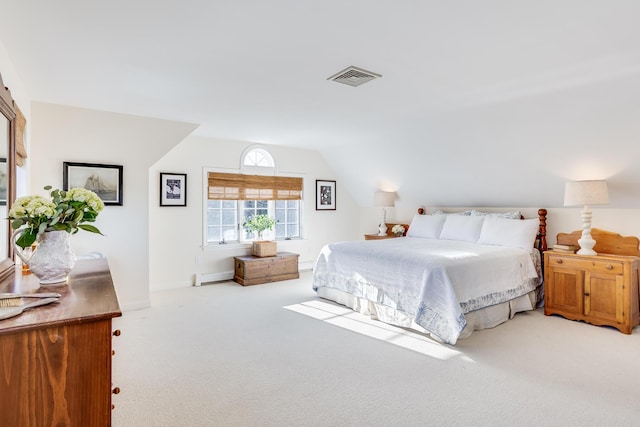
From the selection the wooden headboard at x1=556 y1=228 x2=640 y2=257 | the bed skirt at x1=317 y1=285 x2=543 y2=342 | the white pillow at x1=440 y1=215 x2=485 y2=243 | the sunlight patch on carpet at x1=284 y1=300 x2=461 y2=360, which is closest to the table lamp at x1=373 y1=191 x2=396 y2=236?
the white pillow at x1=440 y1=215 x2=485 y2=243

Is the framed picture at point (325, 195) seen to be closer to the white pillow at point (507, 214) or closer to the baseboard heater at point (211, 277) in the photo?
the baseboard heater at point (211, 277)

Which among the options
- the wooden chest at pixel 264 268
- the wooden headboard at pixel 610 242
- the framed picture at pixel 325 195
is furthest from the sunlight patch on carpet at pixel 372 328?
the framed picture at pixel 325 195

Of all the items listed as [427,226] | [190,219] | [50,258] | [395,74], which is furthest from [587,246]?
[190,219]

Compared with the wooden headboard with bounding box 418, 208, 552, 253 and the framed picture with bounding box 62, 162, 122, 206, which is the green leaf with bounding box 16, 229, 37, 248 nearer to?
the framed picture with bounding box 62, 162, 122, 206

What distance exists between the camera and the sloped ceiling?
2070 mm

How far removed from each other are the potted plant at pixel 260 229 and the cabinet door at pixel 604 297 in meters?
4.14

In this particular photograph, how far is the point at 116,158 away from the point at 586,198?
204 inches

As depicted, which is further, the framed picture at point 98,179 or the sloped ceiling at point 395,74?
the framed picture at point 98,179

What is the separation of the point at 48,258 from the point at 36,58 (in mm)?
1954

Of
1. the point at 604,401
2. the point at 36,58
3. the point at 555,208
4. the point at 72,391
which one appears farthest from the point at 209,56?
the point at 555,208

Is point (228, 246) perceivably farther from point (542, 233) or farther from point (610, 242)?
point (610, 242)

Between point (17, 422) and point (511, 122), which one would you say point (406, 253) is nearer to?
point (511, 122)

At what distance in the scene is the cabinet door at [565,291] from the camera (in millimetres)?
3760

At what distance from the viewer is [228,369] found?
2746 millimetres
